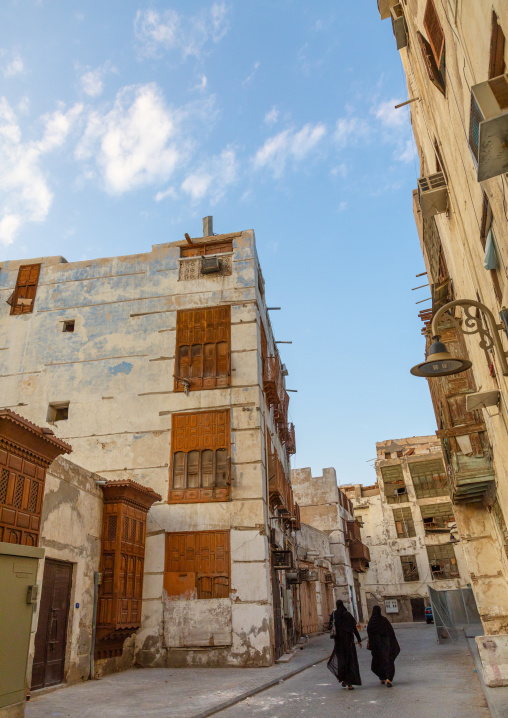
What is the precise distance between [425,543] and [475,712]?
36.1m

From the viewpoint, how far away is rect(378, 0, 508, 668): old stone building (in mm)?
3688

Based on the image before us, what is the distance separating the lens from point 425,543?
3962cm

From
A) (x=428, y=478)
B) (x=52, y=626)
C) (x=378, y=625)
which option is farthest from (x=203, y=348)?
(x=428, y=478)

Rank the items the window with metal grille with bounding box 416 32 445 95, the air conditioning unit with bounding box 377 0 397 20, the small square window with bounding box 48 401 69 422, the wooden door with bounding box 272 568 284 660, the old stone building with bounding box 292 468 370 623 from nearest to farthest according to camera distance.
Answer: the window with metal grille with bounding box 416 32 445 95
the air conditioning unit with bounding box 377 0 397 20
the wooden door with bounding box 272 568 284 660
the small square window with bounding box 48 401 69 422
the old stone building with bounding box 292 468 370 623

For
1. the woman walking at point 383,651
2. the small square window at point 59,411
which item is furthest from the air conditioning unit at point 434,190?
the small square window at point 59,411

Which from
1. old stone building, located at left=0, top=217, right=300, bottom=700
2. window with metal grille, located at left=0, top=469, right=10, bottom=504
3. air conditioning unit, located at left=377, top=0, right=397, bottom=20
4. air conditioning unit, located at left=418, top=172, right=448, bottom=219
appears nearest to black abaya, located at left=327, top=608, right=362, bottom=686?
old stone building, located at left=0, top=217, right=300, bottom=700

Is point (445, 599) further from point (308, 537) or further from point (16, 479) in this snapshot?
point (16, 479)

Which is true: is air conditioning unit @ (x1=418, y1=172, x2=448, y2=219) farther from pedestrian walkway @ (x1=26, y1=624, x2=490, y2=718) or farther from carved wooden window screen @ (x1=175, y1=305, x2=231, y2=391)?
carved wooden window screen @ (x1=175, y1=305, x2=231, y2=391)

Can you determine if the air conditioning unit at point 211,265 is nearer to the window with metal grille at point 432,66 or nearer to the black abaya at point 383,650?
the window with metal grille at point 432,66

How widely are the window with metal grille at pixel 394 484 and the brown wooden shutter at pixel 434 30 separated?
129 feet

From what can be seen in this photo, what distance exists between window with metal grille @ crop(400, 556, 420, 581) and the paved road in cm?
2999

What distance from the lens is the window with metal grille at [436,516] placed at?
39531 mm

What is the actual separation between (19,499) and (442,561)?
37536 millimetres

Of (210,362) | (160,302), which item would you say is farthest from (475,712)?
(160,302)
